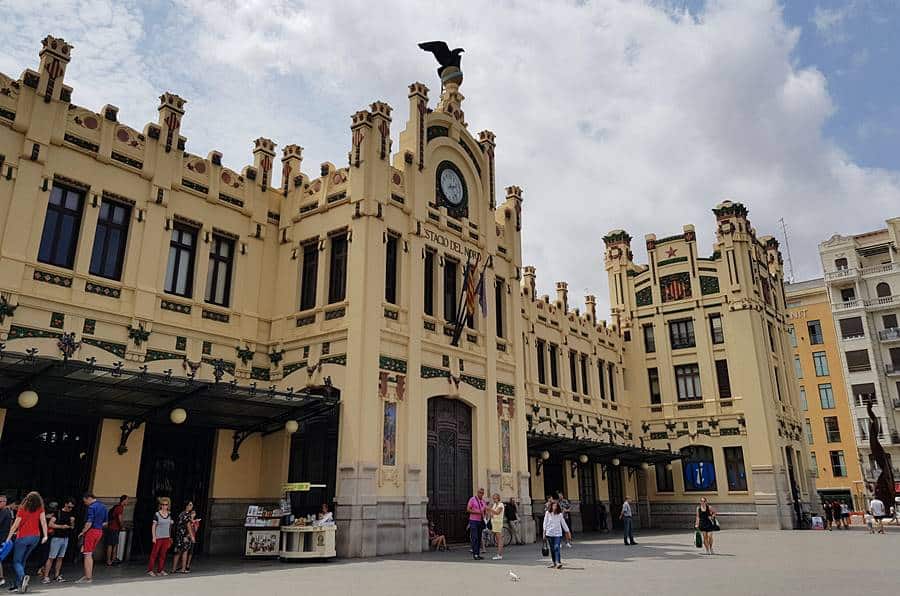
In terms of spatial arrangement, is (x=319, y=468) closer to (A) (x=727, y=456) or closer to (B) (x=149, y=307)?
(B) (x=149, y=307)

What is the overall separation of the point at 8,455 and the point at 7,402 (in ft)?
7.20

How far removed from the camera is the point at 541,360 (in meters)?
34.3

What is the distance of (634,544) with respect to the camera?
918 inches

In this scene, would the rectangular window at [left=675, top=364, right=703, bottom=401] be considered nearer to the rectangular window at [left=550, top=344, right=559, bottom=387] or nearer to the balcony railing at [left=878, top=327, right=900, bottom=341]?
the rectangular window at [left=550, top=344, right=559, bottom=387]

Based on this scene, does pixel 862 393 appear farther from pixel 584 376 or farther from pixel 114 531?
pixel 114 531

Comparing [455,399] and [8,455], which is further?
[455,399]

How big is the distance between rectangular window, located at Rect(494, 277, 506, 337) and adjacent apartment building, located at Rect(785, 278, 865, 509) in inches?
1547

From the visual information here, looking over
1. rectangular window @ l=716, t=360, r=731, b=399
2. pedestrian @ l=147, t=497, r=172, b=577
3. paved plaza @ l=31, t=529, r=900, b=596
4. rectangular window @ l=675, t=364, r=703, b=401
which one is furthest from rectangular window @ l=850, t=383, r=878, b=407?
pedestrian @ l=147, t=497, r=172, b=577

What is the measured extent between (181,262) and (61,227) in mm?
3450

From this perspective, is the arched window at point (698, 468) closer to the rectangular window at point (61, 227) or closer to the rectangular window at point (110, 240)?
the rectangular window at point (110, 240)

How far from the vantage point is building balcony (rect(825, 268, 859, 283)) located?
191 ft

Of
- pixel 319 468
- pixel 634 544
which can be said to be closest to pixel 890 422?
pixel 634 544

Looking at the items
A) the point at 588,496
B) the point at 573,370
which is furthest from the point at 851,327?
the point at 588,496

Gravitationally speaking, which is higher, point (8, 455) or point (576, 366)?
point (576, 366)
